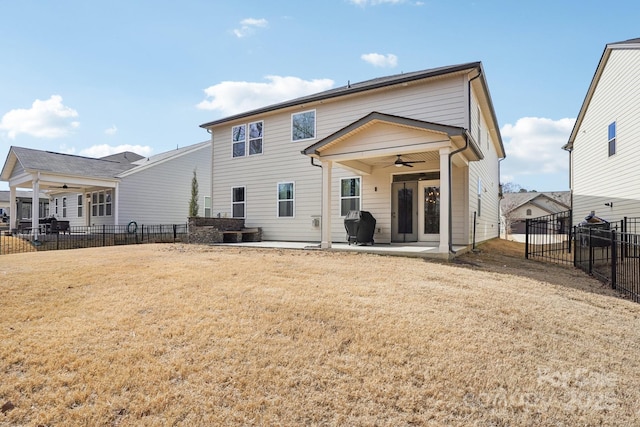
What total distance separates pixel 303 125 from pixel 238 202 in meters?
4.37

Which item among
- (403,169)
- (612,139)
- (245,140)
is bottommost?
(403,169)

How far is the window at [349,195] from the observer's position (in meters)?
11.8

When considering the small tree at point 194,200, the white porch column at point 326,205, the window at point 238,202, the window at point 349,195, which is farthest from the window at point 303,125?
the small tree at point 194,200

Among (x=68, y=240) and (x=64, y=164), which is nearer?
(x=68, y=240)

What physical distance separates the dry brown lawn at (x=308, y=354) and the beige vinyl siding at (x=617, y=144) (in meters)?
9.51

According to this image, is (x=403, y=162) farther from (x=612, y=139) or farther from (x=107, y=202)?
(x=107, y=202)

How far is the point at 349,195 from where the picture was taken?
39.1ft

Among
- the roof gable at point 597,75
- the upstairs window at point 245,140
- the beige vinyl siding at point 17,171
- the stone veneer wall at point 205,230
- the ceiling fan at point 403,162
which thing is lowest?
the stone veneer wall at point 205,230

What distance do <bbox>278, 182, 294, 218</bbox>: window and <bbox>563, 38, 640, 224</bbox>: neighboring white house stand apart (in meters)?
11.8

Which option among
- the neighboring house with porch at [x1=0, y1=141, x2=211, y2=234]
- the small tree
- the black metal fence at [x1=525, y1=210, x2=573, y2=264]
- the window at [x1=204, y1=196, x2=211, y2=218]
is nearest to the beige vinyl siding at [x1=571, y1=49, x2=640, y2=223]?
the black metal fence at [x1=525, y1=210, x2=573, y2=264]

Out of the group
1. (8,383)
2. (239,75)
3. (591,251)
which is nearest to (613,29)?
(591,251)

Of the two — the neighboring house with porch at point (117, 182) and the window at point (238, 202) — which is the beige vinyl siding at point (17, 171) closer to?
the neighboring house with porch at point (117, 182)

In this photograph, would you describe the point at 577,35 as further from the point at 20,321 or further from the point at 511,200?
the point at 511,200

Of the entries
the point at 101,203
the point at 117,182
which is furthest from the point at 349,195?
the point at 101,203
